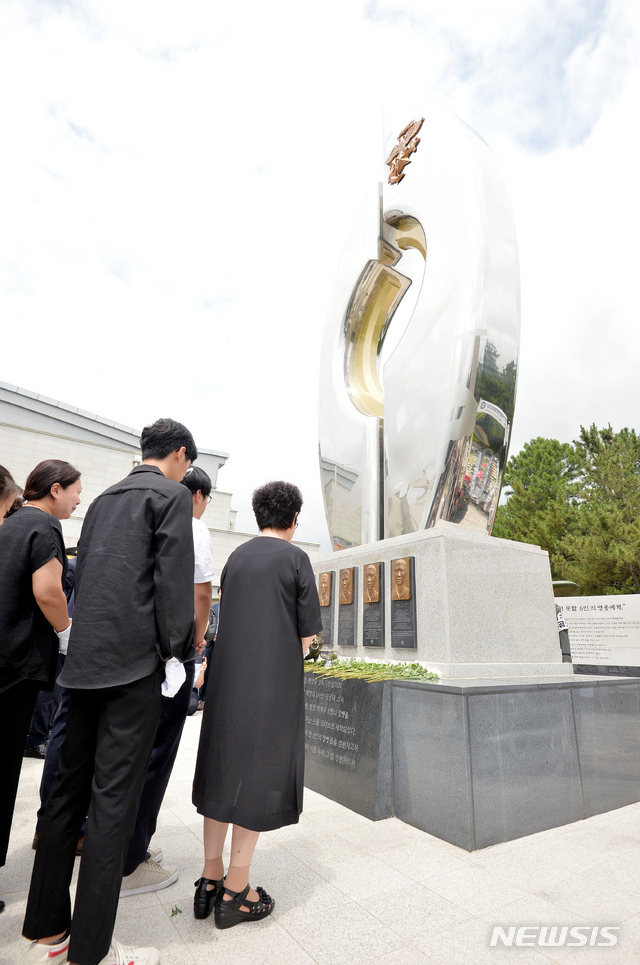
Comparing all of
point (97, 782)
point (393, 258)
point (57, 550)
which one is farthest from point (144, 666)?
point (393, 258)

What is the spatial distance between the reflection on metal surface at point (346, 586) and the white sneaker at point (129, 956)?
119 inches

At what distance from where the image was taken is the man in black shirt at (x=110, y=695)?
61.7 inches

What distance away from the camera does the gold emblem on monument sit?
5555 mm

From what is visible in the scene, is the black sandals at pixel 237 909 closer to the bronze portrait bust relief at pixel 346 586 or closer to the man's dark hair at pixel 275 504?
the man's dark hair at pixel 275 504

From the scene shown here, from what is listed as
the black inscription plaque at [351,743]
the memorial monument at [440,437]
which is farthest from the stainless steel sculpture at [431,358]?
the black inscription plaque at [351,743]

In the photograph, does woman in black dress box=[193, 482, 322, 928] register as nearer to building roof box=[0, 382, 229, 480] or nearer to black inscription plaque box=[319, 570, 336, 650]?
black inscription plaque box=[319, 570, 336, 650]

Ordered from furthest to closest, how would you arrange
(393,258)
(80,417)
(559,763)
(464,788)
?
(80,417)
(393,258)
(559,763)
(464,788)

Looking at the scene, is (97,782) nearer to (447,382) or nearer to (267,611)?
(267,611)

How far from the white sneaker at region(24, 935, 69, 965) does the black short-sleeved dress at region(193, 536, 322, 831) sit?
0.57m

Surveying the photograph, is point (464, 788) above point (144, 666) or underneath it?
underneath

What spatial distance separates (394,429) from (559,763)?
2902 millimetres

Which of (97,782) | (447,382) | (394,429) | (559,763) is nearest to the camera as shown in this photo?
(97,782)

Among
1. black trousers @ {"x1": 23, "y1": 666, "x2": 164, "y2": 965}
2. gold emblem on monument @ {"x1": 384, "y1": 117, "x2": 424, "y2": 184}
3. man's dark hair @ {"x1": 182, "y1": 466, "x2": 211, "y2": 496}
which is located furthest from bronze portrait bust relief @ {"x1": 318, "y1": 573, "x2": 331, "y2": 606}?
gold emblem on monument @ {"x1": 384, "y1": 117, "x2": 424, "y2": 184}

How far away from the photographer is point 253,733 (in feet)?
6.61
